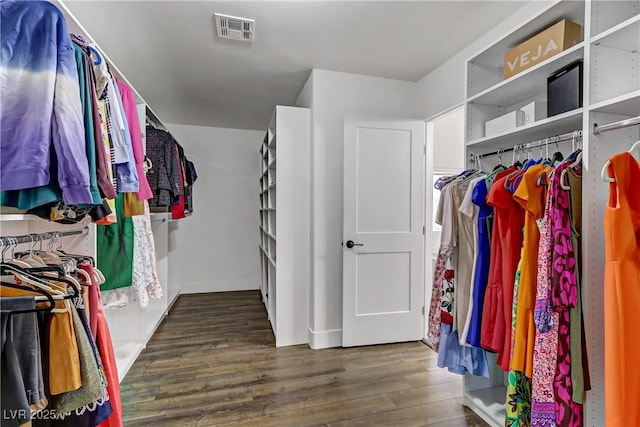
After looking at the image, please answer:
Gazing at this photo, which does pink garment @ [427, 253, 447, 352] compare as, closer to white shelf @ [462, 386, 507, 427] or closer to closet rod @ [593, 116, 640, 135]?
white shelf @ [462, 386, 507, 427]

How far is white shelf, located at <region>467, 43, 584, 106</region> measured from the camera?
1389mm

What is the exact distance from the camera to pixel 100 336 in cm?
117

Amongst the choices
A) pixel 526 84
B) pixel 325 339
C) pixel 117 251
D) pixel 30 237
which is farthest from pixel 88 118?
pixel 325 339

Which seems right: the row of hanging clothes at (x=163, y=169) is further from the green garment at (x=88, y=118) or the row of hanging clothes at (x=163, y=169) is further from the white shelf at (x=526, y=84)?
the white shelf at (x=526, y=84)

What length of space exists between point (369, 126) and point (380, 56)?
0.57 meters

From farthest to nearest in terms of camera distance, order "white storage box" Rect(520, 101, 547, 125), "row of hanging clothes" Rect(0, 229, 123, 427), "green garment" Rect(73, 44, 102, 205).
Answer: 1. "white storage box" Rect(520, 101, 547, 125)
2. "green garment" Rect(73, 44, 102, 205)
3. "row of hanging clothes" Rect(0, 229, 123, 427)

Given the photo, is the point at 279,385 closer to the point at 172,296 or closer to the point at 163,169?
the point at 163,169

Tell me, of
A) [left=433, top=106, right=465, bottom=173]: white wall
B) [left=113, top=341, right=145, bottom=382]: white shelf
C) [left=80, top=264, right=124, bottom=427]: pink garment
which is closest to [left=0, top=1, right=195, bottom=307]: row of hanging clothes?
[left=80, top=264, right=124, bottom=427]: pink garment

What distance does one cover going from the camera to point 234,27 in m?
2.16

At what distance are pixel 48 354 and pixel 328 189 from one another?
222 centimetres

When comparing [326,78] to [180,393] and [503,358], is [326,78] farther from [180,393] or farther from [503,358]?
[180,393]

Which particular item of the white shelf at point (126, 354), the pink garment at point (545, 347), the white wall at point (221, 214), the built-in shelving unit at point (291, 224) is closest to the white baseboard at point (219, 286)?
the white wall at point (221, 214)

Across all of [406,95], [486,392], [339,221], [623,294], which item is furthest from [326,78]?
[486,392]

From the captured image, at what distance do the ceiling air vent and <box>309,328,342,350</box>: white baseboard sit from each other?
8.11 feet
